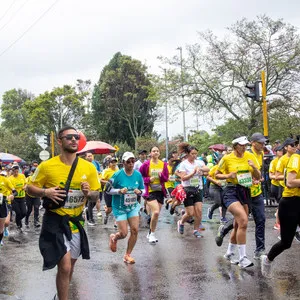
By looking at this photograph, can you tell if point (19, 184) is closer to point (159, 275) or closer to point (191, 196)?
point (191, 196)

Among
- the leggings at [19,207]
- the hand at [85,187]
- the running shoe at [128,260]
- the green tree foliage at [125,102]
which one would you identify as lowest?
the running shoe at [128,260]

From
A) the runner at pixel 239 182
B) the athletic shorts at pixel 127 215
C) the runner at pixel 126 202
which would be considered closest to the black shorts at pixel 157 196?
the runner at pixel 126 202

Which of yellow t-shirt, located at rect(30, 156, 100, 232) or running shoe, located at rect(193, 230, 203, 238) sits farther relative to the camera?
running shoe, located at rect(193, 230, 203, 238)

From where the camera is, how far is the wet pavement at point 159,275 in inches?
253

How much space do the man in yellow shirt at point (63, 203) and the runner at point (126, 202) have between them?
109 inches

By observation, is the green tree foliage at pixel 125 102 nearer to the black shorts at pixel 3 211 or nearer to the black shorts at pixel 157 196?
the black shorts at pixel 157 196

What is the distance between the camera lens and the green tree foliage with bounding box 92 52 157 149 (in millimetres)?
50500

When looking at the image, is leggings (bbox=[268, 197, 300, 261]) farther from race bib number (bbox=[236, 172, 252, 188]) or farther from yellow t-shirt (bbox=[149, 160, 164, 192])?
yellow t-shirt (bbox=[149, 160, 164, 192])

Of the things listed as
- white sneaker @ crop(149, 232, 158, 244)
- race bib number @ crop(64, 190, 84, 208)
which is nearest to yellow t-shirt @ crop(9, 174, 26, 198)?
white sneaker @ crop(149, 232, 158, 244)

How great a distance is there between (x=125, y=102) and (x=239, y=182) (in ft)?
143

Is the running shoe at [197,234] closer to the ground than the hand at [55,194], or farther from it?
closer to the ground

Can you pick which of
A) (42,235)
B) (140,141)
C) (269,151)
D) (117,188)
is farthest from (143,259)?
(140,141)

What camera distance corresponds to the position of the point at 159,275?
296 inches

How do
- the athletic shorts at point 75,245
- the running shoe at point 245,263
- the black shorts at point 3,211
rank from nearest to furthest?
the athletic shorts at point 75,245
the running shoe at point 245,263
the black shorts at point 3,211
